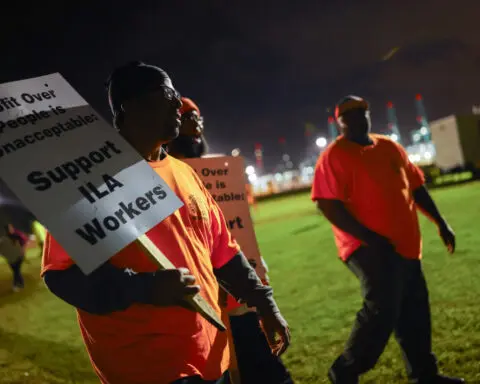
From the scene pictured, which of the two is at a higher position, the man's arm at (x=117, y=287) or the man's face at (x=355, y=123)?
the man's face at (x=355, y=123)

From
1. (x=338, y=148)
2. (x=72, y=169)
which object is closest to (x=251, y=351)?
(x=72, y=169)

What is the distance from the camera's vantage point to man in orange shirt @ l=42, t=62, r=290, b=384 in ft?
5.42

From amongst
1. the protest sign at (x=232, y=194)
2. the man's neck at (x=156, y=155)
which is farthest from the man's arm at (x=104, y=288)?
the protest sign at (x=232, y=194)

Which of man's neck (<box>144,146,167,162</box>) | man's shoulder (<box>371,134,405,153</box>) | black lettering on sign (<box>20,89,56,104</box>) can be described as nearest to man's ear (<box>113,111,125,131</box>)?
man's neck (<box>144,146,167,162</box>)

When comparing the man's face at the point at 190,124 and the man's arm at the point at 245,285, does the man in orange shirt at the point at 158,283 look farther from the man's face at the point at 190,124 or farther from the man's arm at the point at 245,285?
the man's face at the point at 190,124

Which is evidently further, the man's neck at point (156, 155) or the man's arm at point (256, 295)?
the man's arm at point (256, 295)

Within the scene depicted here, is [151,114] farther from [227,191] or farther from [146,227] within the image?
[227,191]

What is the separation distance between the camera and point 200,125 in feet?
11.3

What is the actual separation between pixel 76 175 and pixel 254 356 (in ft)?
5.34

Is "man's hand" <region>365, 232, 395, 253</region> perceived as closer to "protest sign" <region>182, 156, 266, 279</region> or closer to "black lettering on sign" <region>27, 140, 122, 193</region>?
"protest sign" <region>182, 156, 266, 279</region>

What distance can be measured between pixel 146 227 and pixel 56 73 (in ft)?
2.53

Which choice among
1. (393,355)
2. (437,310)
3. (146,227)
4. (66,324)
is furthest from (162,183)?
(66,324)

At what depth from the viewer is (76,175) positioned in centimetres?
160

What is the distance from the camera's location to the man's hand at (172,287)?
155 centimetres
